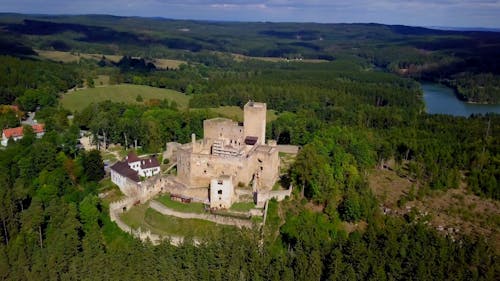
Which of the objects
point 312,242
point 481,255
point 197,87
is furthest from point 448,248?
point 197,87

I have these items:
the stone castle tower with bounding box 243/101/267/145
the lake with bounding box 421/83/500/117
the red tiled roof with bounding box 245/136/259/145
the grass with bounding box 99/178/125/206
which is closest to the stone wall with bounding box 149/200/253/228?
the grass with bounding box 99/178/125/206

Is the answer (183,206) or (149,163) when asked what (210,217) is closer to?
(183,206)

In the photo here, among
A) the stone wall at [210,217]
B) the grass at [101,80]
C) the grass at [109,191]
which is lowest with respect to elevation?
the grass at [109,191]

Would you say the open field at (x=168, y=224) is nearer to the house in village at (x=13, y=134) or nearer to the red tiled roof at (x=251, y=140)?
the red tiled roof at (x=251, y=140)

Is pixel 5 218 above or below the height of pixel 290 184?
below

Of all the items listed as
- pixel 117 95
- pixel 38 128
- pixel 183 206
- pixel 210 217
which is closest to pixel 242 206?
pixel 210 217

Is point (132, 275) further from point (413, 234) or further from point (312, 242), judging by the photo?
point (413, 234)

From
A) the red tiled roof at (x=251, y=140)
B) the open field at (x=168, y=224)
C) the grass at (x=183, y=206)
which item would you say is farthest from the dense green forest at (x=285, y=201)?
the red tiled roof at (x=251, y=140)
